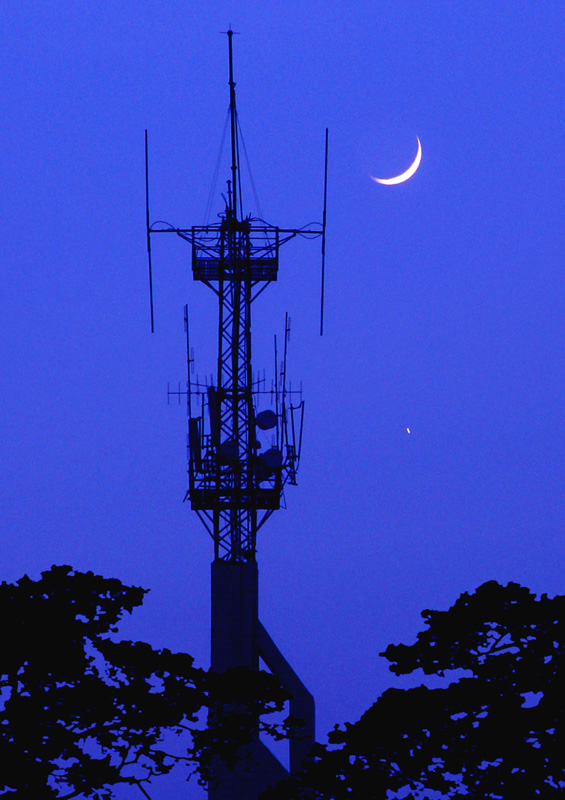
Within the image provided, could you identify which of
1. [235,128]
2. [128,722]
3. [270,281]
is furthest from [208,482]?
[128,722]

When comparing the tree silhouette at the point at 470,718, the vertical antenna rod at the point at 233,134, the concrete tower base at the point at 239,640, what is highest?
the vertical antenna rod at the point at 233,134

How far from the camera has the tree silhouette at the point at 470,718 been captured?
17047 millimetres

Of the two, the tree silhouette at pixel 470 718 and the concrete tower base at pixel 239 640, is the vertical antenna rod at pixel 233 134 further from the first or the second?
the tree silhouette at pixel 470 718

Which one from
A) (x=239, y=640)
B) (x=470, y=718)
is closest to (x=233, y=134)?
(x=239, y=640)

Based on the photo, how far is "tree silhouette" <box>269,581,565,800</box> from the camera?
17.0 m

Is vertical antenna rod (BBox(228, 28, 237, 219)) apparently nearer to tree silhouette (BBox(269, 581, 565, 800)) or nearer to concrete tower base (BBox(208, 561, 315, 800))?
concrete tower base (BBox(208, 561, 315, 800))

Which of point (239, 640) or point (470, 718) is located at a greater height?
point (239, 640)

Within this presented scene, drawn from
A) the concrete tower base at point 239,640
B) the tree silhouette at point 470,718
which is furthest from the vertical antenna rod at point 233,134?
the tree silhouette at point 470,718

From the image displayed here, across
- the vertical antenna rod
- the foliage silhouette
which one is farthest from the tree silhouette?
the vertical antenna rod

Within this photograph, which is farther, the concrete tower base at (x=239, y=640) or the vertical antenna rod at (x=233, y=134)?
the vertical antenna rod at (x=233, y=134)

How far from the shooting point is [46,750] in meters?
17.6

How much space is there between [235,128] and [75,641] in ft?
Result: 55.4

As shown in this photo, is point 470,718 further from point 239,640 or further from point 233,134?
point 233,134

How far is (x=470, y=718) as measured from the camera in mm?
17594
